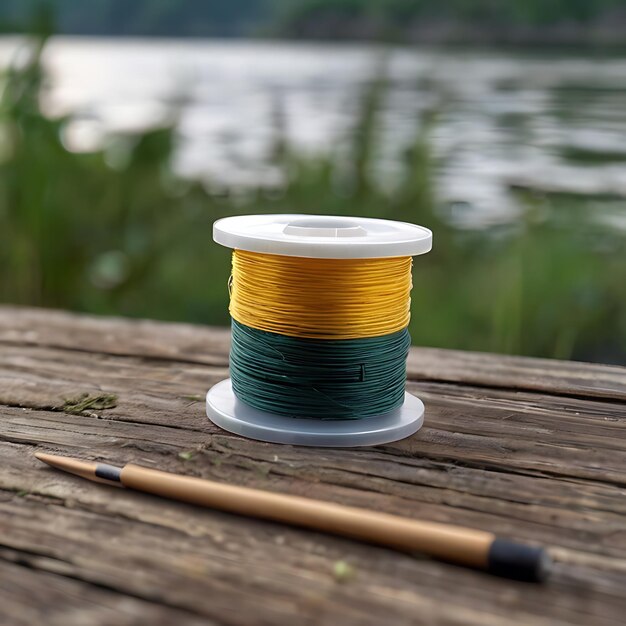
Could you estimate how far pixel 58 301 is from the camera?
8.87 ft

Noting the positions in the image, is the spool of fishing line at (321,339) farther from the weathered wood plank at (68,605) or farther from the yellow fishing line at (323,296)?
the weathered wood plank at (68,605)

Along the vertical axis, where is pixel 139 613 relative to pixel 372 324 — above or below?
below

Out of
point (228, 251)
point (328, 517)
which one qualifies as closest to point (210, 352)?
point (328, 517)

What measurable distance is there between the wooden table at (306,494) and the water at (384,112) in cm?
138

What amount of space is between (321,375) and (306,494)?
224 mm

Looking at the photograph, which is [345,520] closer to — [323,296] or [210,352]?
[323,296]

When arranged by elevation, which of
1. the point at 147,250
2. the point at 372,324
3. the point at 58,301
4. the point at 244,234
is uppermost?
the point at 244,234

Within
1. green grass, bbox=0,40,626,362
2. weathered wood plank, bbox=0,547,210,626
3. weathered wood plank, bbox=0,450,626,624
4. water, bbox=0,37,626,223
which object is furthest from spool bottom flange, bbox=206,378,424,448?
water, bbox=0,37,626,223

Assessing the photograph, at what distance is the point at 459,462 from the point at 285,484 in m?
0.24

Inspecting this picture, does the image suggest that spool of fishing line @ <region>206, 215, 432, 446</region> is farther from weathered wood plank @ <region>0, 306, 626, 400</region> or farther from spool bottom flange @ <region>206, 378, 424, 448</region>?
weathered wood plank @ <region>0, 306, 626, 400</region>

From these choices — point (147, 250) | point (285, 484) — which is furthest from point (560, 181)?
point (285, 484)

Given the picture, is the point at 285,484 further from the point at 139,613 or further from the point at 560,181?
the point at 560,181

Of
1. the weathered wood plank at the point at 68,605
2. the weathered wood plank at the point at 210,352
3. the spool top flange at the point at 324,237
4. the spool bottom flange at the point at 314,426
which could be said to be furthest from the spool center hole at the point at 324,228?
the weathered wood plank at the point at 68,605

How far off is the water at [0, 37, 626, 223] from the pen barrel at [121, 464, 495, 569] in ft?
6.16
